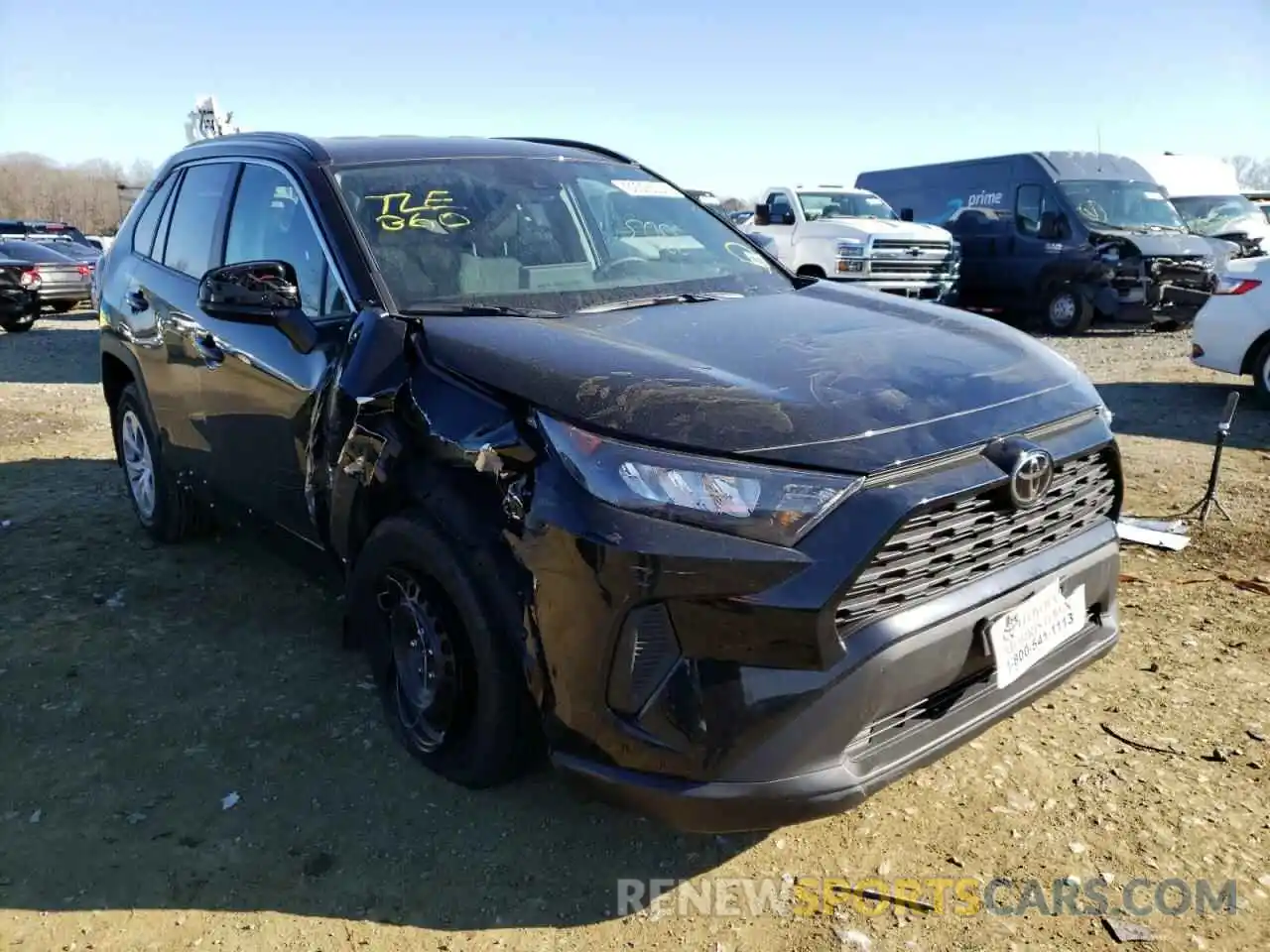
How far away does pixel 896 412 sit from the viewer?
2.39 meters

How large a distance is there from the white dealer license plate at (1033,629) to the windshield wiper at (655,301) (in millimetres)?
1429

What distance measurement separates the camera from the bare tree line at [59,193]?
68812 mm

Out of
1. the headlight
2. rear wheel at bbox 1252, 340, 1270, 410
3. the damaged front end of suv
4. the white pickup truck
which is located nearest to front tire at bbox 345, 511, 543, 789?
the headlight

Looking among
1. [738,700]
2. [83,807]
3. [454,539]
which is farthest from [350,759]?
[738,700]

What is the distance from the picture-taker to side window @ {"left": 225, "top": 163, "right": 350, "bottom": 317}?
126 inches

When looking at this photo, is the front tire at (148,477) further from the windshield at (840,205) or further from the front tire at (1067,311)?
the front tire at (1067,311)

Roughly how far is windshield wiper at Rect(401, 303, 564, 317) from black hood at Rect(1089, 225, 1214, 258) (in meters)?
12.6

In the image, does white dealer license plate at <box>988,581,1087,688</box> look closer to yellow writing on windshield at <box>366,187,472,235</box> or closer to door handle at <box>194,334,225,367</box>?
yellow writing on windshield at <box>366,187,472,235</box>

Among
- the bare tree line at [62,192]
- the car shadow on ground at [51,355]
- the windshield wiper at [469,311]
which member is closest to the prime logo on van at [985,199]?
the car shadow on ground at [51,355]

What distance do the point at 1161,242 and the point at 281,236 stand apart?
1298cm

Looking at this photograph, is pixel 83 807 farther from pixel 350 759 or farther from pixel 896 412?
pixel 896 412

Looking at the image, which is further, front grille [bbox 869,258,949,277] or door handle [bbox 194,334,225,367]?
front grille [bbox 869,258,949,277]

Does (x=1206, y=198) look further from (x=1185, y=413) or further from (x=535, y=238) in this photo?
(x=535, y=238)

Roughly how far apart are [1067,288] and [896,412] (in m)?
13.0
